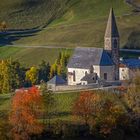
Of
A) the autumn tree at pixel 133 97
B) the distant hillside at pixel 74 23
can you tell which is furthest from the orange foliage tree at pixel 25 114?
the distant hillside at pixel 74 23

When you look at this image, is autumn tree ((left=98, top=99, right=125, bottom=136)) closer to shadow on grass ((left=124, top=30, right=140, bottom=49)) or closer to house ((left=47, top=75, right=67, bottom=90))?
house ((left=47, top=75, right=67, bottom=90))

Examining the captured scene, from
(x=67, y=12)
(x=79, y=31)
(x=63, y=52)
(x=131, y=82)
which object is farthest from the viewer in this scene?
(x=67, y=12)

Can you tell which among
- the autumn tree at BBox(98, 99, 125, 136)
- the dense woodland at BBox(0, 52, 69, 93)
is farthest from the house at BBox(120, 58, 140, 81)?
the autumn tree at BBox(98, 99, 125, 136)

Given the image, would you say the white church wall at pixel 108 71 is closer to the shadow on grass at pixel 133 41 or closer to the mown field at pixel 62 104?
the mown field at pixel 62 104

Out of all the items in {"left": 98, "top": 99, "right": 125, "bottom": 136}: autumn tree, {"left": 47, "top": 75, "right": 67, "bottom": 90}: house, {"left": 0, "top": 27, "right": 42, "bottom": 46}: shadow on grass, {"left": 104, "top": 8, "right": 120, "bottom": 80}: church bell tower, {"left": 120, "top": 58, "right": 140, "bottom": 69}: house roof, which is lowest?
{"left": 98, "top": 99, "right": 125, "bottom": 136}: autumn tree

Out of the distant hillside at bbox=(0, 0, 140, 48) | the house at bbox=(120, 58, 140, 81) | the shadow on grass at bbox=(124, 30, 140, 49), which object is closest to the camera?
the house at bbox=(120, 58, 140, 81)

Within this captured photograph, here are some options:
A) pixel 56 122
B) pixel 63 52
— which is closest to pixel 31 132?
pixel 56 122

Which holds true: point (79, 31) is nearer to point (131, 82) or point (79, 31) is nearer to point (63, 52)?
point (63, 52)
